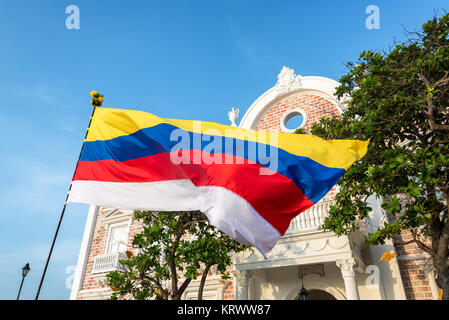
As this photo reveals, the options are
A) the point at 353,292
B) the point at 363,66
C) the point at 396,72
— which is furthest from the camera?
the point at 353,292

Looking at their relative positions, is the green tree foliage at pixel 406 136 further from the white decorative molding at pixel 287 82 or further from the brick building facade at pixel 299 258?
the white decorative molding at pixel 287 82

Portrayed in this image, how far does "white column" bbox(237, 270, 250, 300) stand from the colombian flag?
604cm

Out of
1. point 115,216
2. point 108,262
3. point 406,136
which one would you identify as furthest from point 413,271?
point 115,216

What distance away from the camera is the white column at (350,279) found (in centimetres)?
823

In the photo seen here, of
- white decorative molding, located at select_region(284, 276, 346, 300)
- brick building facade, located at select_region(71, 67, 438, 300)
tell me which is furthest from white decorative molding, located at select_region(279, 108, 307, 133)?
white decorative molding, located at select_region(284, 276, 346, 300)

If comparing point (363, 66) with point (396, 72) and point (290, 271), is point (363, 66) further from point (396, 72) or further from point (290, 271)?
point (290, 271)

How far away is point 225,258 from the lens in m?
7.75

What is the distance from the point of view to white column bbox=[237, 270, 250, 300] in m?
9.72

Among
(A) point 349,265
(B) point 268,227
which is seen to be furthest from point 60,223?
(A) point 349,265

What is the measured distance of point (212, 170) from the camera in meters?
4.64

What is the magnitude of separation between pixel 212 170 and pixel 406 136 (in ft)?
14.1

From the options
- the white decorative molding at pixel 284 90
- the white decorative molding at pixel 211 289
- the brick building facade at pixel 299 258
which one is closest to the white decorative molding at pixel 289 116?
the brick building facade at pixel 299 258
